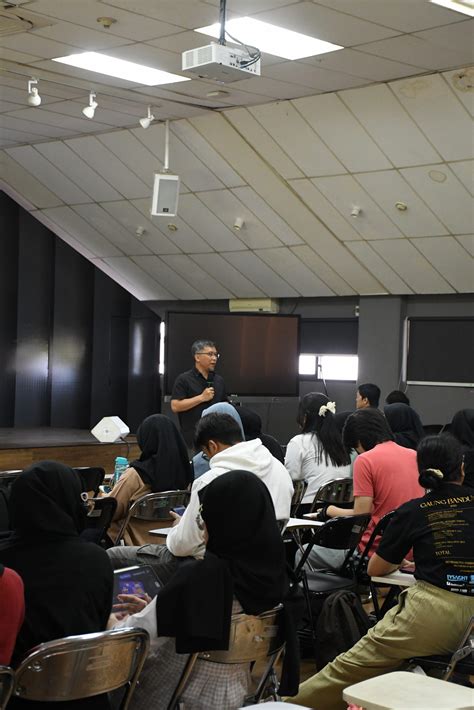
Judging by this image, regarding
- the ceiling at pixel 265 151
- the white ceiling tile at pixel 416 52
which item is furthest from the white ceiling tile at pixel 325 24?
the white ceiling tile at pixel 416 52

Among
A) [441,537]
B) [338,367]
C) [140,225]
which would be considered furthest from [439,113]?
[441,537]

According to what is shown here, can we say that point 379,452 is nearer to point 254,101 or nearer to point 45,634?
point 45,634

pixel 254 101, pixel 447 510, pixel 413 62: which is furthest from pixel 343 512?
pixel 254 101

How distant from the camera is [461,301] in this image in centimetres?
956

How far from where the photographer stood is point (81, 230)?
445 inches

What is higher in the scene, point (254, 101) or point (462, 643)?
point (254, 101)

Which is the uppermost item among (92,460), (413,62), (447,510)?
(413,62)

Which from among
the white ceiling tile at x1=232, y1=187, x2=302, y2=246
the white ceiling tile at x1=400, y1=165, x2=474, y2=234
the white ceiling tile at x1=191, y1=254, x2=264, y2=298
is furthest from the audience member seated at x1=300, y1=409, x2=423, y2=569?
the white ceiling tile at x1=191, y1=254, x2=264, y2=298

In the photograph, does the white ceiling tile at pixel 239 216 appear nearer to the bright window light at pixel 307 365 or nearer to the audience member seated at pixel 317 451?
the bright window light at pixel 307 365

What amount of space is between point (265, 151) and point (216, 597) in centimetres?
627

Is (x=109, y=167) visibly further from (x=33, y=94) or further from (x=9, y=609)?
(x=9, y=609)

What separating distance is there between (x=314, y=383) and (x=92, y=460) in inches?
106

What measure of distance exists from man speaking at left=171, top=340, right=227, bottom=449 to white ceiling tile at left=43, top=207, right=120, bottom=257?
12.8 feet

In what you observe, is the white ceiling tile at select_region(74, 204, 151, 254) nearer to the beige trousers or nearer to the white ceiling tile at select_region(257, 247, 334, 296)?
the white ceiling tile at select_region(257, 247, 334, 296)
